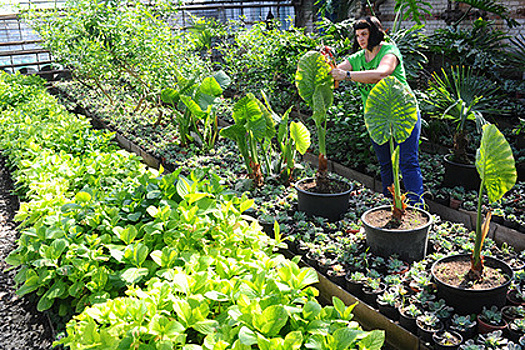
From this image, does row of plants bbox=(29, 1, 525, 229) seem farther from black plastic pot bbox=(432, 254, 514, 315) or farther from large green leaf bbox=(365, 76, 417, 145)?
black plastic pot bbox=(432, 254, 514, 315)

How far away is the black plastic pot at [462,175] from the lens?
12.3 ft

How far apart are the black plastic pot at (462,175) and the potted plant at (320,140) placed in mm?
993

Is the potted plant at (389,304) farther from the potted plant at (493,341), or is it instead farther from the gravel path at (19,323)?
the gravel path at (19,323)

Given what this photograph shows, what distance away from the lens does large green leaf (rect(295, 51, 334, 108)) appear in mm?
3110

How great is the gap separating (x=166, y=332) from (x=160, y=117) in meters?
4.75

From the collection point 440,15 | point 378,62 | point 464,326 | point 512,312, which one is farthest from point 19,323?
point 440,15

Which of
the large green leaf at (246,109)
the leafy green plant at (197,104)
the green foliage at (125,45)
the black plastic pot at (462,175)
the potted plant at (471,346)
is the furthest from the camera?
the green foliage at (125,45)

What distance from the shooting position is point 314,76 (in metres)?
3.18

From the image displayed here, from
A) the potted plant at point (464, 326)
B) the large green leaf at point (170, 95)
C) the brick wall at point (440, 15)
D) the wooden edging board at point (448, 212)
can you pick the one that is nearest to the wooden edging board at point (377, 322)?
the potted plant at point (464, 326)

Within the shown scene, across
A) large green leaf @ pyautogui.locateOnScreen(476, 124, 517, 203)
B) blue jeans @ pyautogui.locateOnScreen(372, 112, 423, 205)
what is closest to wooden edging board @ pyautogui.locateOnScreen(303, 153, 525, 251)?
blue jeans @ pyautogui.locateOnScreen(372, 112, 423, 205)

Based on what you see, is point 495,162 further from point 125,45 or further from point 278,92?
point 125,45

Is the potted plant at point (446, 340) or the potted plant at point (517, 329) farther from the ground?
the potted plant at point (517, 329)

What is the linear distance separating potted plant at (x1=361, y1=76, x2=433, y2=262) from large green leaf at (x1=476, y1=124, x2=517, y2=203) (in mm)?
546

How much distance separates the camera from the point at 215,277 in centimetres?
184
